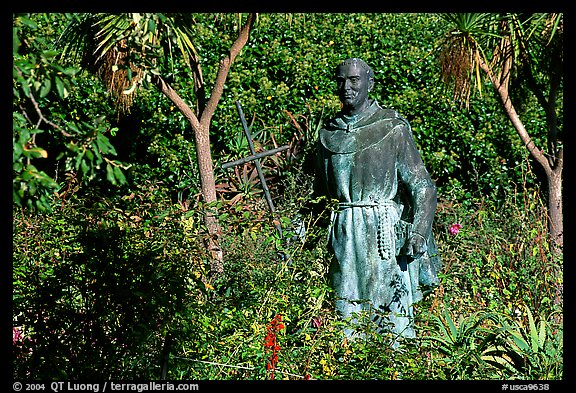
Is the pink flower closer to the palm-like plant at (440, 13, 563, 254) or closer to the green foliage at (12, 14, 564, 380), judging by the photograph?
the green foliage at (12, 14, 564, 380)

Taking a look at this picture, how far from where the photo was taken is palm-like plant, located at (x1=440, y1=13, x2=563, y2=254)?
26.8ft

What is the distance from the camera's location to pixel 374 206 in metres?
5.52

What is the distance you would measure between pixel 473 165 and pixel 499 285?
2228mm

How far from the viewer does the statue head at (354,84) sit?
5.53 m

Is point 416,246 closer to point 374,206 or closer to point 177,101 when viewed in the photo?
point 374,206

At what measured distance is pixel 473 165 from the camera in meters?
9.48

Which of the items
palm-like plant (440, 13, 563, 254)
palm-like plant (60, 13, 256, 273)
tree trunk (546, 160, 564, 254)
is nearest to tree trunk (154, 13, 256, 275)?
palm-like plant (60, 13, 256, 273)

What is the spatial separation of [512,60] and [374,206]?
12.1ft

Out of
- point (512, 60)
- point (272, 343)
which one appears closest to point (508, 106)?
point (512, 60)

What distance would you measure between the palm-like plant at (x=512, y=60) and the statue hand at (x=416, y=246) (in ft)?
9.51

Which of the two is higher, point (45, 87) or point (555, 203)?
point (45, 87)

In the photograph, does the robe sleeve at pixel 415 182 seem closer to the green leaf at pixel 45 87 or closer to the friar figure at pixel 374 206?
the friar figure at pixel 374 206
